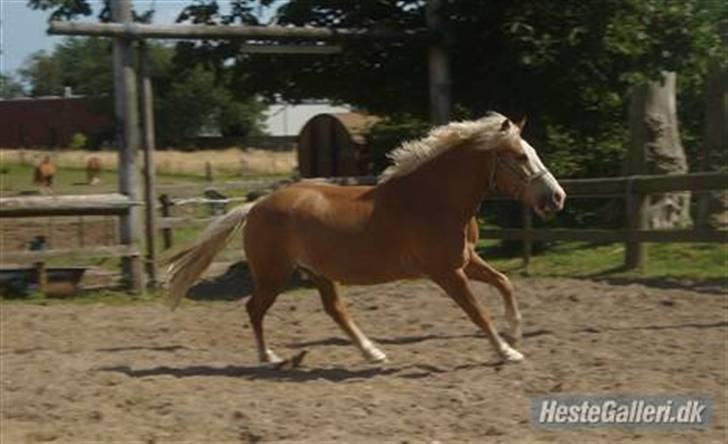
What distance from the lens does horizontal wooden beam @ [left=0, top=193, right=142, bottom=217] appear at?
1242 cm

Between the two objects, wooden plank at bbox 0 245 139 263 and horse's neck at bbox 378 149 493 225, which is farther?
wooden plank at bbox 0 245 139 263

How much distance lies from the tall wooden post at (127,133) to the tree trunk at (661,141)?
6296mm

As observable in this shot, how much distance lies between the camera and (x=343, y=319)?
8.41 m

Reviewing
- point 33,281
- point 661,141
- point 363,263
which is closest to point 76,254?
point 33,281

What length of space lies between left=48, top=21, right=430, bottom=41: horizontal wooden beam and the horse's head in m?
5.70

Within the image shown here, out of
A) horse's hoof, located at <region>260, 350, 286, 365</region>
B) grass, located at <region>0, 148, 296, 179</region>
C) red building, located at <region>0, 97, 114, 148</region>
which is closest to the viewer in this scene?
horse's hoof, located at <region>260, 350, 286, 365</region>

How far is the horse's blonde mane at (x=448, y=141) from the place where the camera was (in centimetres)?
801

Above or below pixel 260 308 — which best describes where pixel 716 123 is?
above

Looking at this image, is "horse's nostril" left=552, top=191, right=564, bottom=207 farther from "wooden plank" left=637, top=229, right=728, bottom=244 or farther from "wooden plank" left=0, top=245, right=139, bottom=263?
"wooden plank" left=0, top=245, right=139, bottom=263

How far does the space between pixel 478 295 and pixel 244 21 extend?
18.7 feet

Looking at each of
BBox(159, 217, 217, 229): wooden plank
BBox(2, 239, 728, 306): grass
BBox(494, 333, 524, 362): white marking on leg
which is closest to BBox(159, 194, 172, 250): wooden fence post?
BBox(159, 217, 217, 229): wooden plank

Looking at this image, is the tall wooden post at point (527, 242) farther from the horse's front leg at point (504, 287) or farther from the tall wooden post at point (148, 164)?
the horse's front leg at point (504, 287)

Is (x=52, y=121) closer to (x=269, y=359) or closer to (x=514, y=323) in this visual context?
(x=269, y=359)

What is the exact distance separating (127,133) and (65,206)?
3.53 ft
